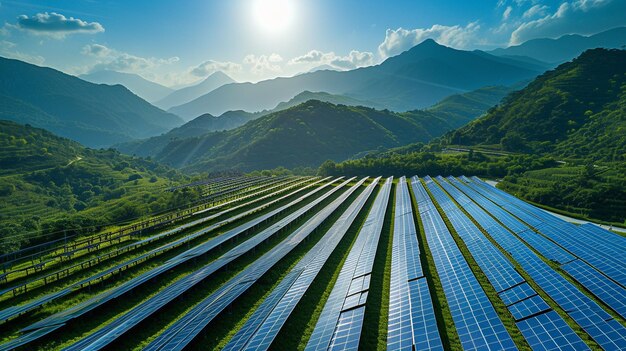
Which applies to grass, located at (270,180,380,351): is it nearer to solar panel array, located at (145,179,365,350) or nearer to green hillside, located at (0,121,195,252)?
solar panel array, located at (145,179,365,350)

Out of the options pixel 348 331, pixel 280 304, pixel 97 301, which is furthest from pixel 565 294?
pixel 97 301

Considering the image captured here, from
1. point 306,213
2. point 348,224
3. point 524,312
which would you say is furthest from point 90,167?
point 524,312

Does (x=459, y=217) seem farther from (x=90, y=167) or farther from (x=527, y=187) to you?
(x=90, y=167)

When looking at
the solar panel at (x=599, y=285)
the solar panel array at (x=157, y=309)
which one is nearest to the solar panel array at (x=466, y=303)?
the solar panel at (x=599, y=285)

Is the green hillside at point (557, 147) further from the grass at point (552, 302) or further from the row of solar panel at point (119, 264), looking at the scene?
the row of solar panel at point (119, 264)

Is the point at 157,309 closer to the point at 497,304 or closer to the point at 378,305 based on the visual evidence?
the point at 378,305

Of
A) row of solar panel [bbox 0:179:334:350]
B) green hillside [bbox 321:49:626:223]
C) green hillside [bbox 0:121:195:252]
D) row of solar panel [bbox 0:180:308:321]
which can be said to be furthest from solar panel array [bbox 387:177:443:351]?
green hillside [bbox 0:121:195:252]
